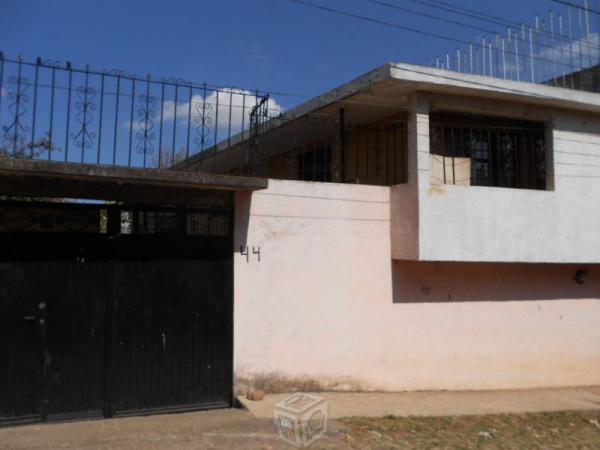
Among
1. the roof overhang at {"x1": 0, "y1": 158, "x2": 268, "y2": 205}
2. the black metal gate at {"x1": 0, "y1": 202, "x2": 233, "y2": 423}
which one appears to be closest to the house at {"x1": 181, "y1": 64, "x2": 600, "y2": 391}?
the black metal gate at {"x1": 0, "y1": 202, "x2": 233, "y2": 423}

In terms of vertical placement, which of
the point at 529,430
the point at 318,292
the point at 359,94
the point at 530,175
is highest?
the point at 359,94

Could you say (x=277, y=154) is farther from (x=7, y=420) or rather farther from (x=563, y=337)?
(x=7, y=420)

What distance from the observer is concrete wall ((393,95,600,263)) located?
7.57 m

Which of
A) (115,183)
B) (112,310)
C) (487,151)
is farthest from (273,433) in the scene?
(487,151)

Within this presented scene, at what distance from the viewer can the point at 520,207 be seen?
320 inches

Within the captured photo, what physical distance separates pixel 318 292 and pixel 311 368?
99 cm

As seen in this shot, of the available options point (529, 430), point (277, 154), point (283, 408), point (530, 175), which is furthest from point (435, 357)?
point (277, 154)

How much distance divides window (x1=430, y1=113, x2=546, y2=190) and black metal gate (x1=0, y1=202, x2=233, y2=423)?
3909 millimetres

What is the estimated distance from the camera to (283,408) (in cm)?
631

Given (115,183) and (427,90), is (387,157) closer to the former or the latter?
(427,90)

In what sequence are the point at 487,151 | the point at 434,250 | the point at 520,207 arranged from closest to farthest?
the point at 434,250 → the point at 520,207 → the point at 487,151

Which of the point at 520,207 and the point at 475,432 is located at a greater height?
the point at 520,207

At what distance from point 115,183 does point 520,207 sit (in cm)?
570

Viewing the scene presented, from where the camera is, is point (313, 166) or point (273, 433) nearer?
point (273, 433)
